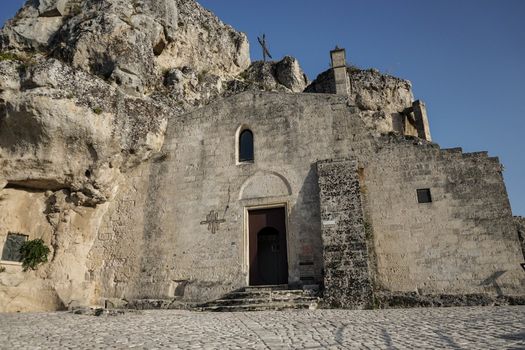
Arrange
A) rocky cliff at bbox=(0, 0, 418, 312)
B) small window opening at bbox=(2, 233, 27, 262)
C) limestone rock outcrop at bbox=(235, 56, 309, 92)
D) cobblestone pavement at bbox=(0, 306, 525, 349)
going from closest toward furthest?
cobblestone pavement at bbox=(0, 306, 525, 349), small window opening at bbox=(2, 233, 27, 262), rocky cliff at bbox=(0, 0, 418, 312), limestone rock outcrop at bbox=(235, 56, 309, 92)

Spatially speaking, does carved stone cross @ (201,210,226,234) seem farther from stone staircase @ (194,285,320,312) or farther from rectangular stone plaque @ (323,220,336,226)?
rectangular stone plaque @ (323,220,336,226)

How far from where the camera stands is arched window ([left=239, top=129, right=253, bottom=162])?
13.4 m

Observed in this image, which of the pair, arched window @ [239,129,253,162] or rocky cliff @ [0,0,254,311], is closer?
rocky cliff @ [0,0,254,311]

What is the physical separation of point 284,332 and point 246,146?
8.39 meters

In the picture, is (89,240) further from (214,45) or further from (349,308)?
(214,45)

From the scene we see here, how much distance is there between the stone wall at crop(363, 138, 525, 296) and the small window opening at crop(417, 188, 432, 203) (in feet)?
0.31

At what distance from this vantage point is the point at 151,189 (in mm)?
13727

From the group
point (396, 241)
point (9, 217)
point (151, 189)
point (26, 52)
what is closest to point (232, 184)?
Result: point (151, 189)

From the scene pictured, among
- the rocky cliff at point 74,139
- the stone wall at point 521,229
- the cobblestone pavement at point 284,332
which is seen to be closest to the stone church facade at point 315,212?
the rocky cliff at point 74,139

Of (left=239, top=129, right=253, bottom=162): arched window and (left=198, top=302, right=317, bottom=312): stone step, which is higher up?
(left=239, top=129, right=253, bottom=162): arched window

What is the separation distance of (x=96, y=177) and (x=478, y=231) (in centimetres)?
1190

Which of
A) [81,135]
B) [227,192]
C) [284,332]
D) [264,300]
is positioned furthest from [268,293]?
[81,135]

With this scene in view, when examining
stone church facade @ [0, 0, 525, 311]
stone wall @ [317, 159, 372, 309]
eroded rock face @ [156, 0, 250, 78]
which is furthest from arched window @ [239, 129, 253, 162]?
eroded rock face @ [156, 0, 250, 78]

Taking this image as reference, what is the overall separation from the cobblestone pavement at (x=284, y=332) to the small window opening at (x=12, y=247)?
4.38m
